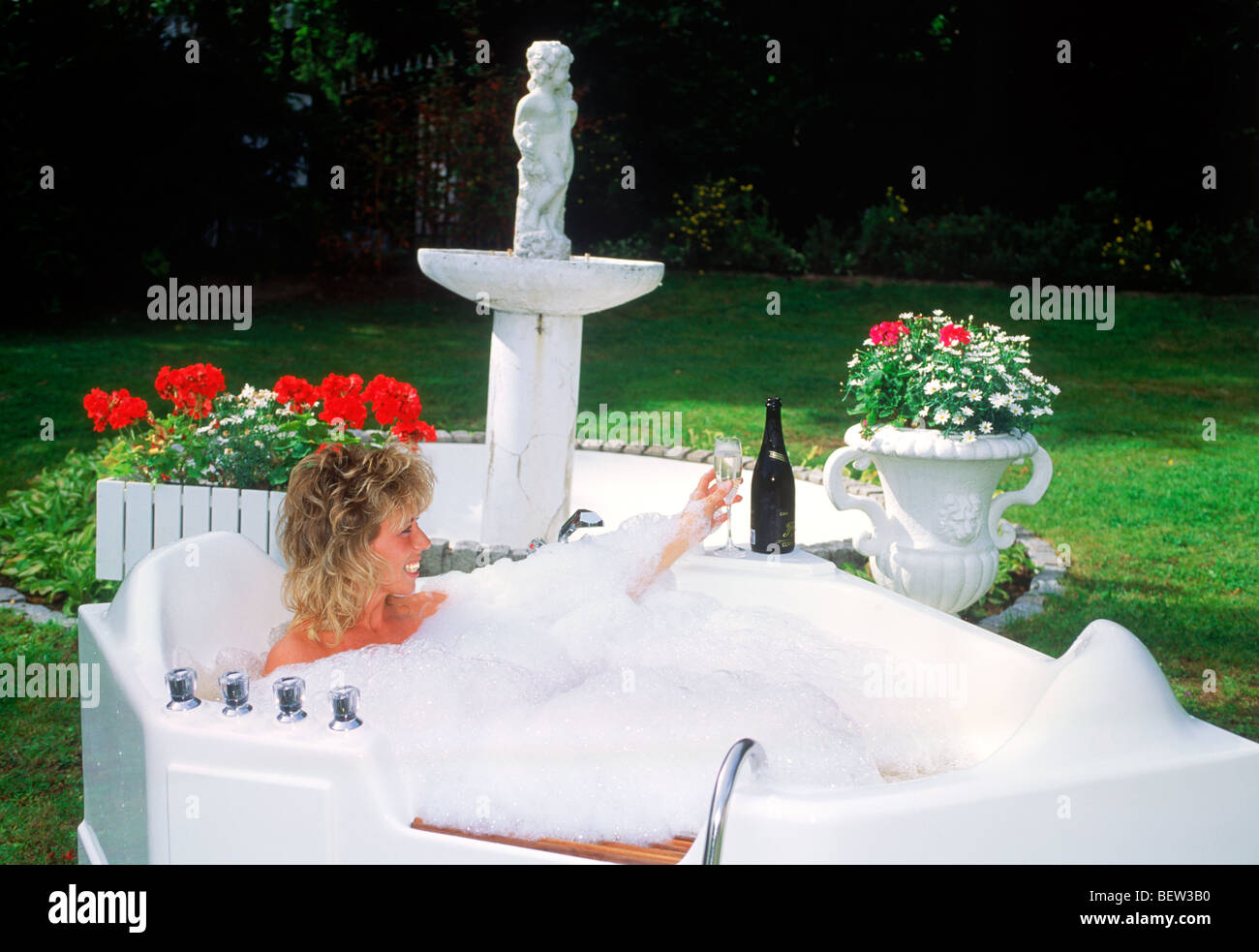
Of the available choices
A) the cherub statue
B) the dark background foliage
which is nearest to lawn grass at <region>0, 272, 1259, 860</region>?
the dark background foliage

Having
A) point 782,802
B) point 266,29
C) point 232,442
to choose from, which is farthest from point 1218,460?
point 266,29

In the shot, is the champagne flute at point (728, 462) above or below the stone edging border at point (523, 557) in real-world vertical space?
above

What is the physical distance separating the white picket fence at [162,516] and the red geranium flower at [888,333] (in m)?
2.02

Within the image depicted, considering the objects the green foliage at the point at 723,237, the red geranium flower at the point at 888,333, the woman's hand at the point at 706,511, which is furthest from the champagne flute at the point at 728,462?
the green foliage at the point at 723,237

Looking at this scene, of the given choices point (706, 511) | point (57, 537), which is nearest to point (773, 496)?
point (706, 511)

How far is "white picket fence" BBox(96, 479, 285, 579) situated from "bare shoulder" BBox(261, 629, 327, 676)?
5.58 ft

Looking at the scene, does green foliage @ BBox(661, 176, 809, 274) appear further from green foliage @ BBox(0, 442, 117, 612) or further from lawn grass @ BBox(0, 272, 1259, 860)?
green foliage @ BBox(0, 442, 117, 612)

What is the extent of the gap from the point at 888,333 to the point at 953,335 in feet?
0.74

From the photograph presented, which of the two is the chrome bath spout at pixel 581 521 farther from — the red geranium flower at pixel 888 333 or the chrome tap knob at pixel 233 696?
the red geranium flower at pixel 888 333

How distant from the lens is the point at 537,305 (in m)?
4.33

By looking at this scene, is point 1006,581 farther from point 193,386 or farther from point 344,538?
point 193,386

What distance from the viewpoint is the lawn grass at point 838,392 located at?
13.1ft
